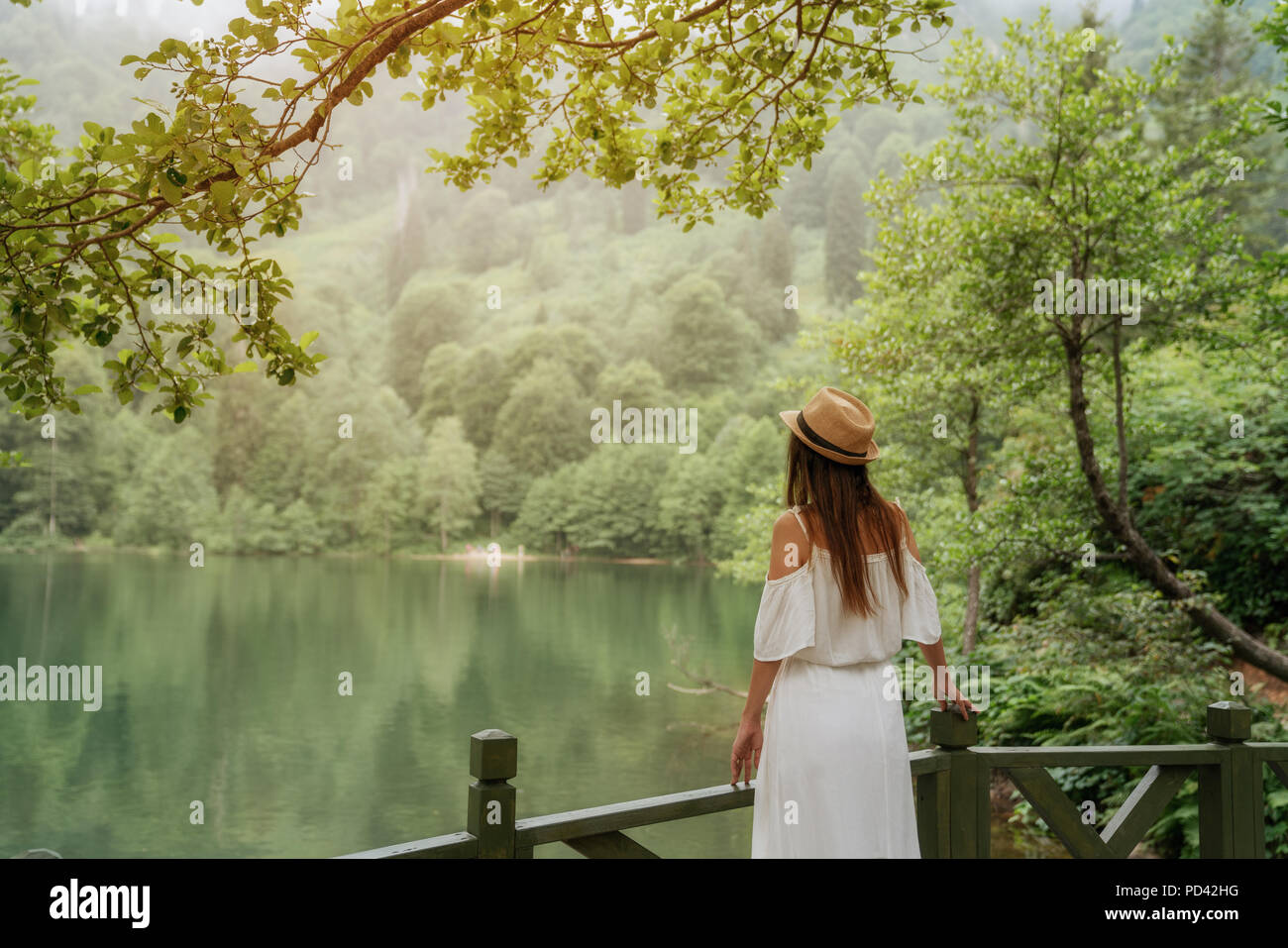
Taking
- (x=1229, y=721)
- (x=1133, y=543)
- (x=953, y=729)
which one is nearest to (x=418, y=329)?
(x=1133, y=543)

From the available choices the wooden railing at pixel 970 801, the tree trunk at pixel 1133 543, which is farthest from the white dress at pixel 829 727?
the tree trunk at pixel 1133 543

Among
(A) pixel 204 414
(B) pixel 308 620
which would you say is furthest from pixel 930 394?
(A) pixel 204 414

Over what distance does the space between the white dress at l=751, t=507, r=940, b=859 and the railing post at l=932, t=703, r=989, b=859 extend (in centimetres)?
Result: 34

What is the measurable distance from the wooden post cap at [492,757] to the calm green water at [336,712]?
8578 mm

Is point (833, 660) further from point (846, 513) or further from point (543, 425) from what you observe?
point (543, 425)

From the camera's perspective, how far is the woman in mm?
2434

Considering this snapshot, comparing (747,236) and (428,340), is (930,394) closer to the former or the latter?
(428,340)

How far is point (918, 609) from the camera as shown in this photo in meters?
2.56

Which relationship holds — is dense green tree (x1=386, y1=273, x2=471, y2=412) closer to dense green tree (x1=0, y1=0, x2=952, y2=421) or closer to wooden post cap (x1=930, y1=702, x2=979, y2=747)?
dense green tree (x1=0, y1=0, x2=952, y2=421)

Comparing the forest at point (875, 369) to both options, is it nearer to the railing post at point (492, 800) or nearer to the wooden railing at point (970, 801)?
the railing post at point (492, 800)

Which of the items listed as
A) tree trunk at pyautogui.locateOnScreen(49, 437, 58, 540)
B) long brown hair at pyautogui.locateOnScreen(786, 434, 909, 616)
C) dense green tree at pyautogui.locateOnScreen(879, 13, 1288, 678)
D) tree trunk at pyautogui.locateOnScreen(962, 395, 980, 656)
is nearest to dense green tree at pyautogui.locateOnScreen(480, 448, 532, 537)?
tree trunk at pyautogui.locateOnScreen(49, 437, 58, 540)

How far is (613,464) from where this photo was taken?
45.4m

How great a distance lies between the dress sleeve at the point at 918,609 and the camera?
254 cm

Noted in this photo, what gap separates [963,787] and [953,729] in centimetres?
16
